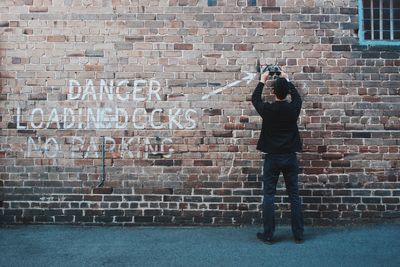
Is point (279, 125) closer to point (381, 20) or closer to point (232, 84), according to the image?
point (232, 84)

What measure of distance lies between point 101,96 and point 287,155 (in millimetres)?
2482

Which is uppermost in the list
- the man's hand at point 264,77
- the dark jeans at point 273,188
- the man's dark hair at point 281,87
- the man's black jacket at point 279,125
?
the man's hand at point 264,77

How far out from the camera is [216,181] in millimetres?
5156

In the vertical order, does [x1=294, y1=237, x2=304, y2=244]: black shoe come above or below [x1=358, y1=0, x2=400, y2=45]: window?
below

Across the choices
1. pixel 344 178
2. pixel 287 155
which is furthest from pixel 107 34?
pixel 344 178

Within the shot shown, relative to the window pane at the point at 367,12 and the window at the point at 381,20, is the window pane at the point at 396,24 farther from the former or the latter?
the window pane at the point at 367,12

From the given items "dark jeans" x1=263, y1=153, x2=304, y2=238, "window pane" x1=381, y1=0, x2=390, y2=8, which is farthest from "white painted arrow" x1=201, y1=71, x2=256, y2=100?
"window pane" x1=381, y1=0, x2=390, y2=8

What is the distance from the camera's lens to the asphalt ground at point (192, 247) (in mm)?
3946

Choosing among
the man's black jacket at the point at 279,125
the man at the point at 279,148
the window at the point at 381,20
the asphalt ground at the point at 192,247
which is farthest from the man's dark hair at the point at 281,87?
the asphalt ground at the point at 192,247

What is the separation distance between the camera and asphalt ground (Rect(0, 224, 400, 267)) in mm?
3946

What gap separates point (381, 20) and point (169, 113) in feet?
10.1

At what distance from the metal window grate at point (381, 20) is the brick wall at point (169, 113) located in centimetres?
23

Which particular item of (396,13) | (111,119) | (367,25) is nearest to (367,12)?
(367,25)

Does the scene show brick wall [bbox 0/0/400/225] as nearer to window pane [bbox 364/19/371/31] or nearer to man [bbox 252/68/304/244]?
window pane [bbox 364/19/371/31]
